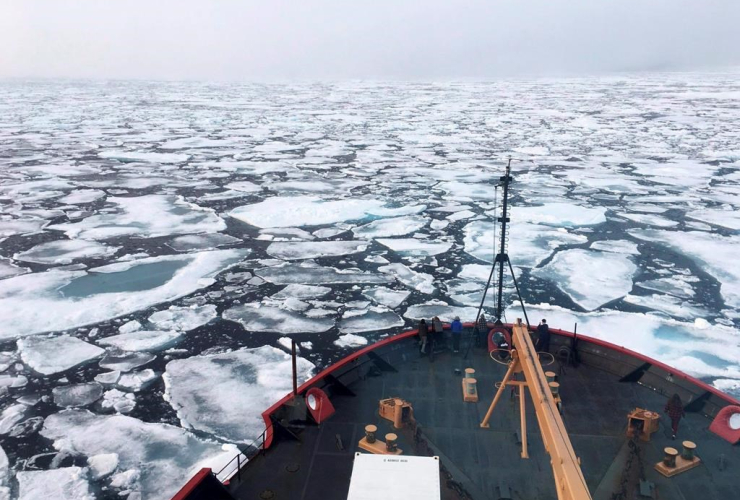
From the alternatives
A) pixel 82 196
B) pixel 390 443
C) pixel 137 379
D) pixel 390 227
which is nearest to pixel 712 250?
pixel 390 227

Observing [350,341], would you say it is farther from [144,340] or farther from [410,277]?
[144,340]

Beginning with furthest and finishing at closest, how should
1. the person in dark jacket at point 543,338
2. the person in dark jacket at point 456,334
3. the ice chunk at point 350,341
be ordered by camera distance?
the ice chunk at point 350,341
the person in dark jacket at point 456,334
the person in dark jacket at point 543,338

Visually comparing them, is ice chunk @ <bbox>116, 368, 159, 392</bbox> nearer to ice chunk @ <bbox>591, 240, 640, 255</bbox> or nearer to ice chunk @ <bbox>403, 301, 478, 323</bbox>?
ice chunk @ <bbox>403, 301, 478, 323</bbox>

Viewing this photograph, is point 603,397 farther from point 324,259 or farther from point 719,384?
point 324,259

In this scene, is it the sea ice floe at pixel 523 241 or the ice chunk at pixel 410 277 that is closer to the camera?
the ice chunk at pixel 410 277

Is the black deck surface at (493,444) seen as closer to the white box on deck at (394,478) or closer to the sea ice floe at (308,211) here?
the white box on deck at (394,478)

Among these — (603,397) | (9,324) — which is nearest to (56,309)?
(9,324)

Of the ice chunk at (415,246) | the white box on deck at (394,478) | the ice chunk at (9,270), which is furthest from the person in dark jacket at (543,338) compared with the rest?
the ice chunk at (9,270)
